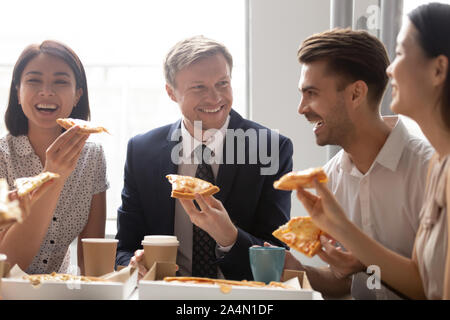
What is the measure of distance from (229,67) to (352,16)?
1.24 m

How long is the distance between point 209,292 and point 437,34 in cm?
88

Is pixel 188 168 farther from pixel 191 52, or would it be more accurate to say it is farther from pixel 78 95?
pixel 78 95

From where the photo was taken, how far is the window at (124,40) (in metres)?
3.59

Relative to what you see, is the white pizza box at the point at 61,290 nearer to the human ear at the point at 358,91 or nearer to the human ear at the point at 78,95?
the human ear at the point at 358,91

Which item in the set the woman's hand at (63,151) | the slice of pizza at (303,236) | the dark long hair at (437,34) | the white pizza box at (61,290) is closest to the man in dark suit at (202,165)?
the woman's hand at (63,151)

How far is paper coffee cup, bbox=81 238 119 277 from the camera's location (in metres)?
1.50

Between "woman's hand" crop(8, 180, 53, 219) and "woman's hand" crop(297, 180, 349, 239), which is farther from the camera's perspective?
"woman's hand" crop(8, 180, 53, 219)

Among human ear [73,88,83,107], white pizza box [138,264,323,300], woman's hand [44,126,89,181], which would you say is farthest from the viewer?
human ear [73,88,83,107]

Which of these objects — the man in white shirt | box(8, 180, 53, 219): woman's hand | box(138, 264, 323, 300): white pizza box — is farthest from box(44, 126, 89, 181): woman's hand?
the man in white shirt

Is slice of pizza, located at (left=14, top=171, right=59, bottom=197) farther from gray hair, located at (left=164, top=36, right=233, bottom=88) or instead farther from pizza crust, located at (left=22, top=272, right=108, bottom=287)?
gray hair, located at (left=164, top=36, right=233, bottom=88)

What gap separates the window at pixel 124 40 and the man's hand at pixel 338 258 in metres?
2.15

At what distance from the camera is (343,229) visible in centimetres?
126

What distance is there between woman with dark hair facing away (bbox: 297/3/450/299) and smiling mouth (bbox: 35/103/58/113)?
133 cm
